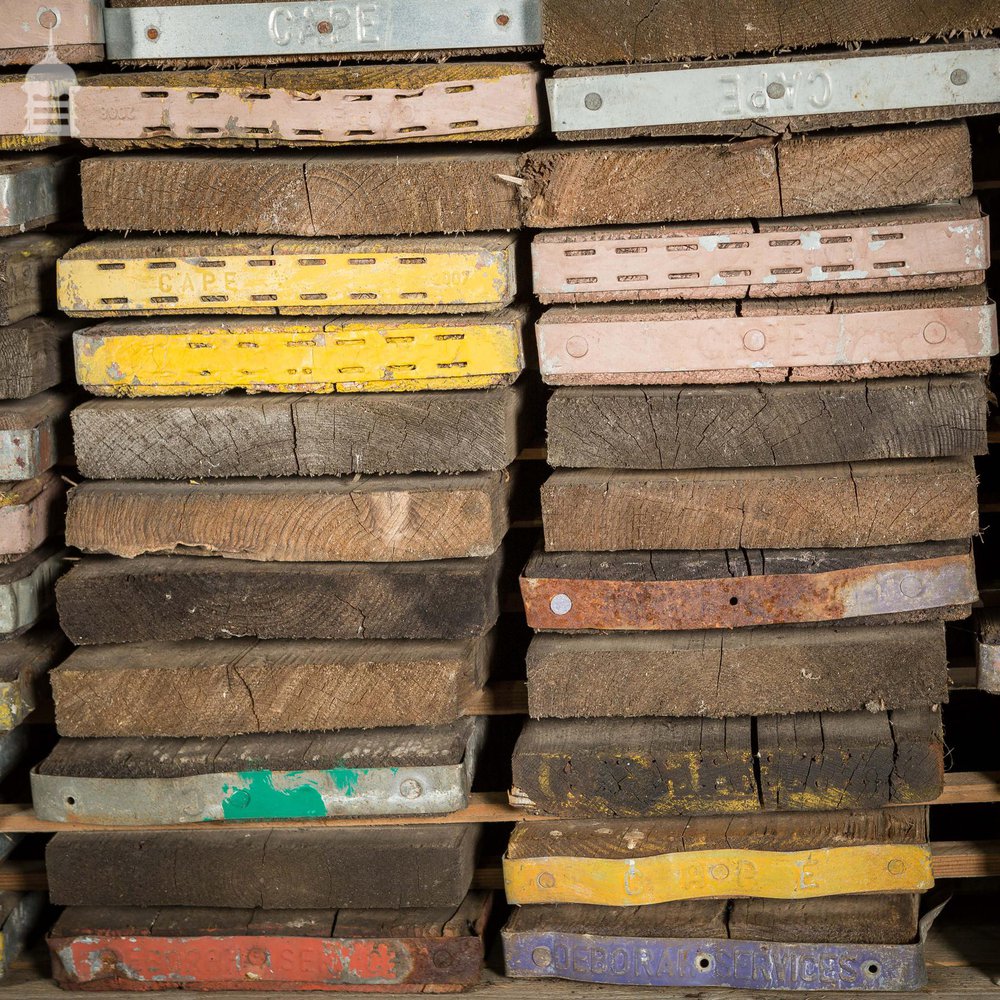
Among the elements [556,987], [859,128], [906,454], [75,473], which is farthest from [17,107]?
[556,987]

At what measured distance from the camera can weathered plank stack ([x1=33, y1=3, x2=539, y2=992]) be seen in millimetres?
3682

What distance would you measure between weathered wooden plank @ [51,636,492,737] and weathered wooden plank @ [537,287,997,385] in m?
0.80

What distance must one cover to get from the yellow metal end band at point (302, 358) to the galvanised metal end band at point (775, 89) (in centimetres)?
55

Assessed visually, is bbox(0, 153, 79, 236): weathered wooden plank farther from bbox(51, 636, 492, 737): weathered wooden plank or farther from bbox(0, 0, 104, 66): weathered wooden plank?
bbox(51, 636, 492, 737): weathered wooden plank

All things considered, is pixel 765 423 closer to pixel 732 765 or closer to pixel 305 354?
pixel 732 765

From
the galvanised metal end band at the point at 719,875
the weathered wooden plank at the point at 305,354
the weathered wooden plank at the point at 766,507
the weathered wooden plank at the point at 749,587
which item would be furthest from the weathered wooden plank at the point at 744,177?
the galvanised metal end band at the point at 719,875

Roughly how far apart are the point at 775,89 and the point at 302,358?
1262mm

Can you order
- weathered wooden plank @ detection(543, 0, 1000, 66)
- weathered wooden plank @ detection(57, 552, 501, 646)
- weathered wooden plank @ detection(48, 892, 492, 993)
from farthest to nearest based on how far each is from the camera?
weathered wooden plank @ detection(48, 892, 492, 993), weathered wooden plank @ detection(57, 552, 501, 646), weathered wooden plank @ detection(543, 0, 1000, 66)

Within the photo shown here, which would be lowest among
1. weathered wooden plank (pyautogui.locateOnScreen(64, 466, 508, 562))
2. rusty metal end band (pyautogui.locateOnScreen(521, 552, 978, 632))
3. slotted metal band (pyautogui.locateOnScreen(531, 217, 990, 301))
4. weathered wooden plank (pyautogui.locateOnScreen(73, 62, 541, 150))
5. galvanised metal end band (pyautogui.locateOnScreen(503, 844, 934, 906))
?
galvanised metal end band (pyautogui.locateOnScreen(503, 844, 934, 906))

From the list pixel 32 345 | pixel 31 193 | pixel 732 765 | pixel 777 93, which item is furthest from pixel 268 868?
pixel 777 93

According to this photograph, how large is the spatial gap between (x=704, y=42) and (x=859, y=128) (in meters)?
0.41

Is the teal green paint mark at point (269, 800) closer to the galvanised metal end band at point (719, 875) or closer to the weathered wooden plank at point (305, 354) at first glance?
the galvanised metal end band at point (719, 875)

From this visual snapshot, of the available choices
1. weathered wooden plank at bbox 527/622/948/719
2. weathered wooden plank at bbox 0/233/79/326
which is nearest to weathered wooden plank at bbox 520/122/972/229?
weathered wooden plank at bbox 527/622/948/719

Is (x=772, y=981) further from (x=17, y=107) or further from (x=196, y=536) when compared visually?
(x=17, y=107)
